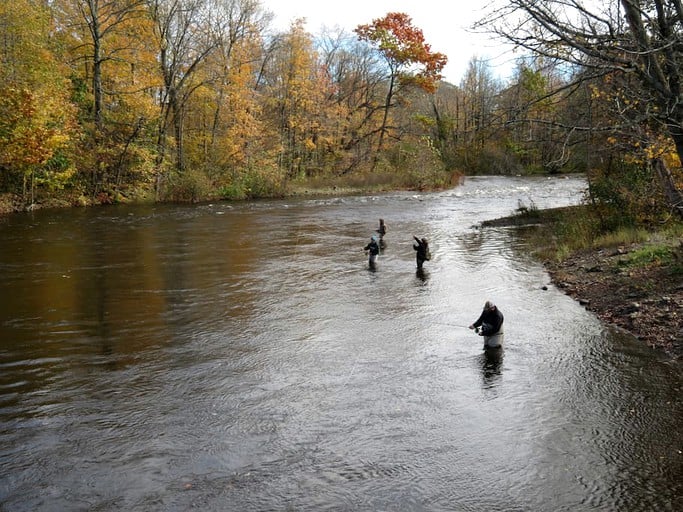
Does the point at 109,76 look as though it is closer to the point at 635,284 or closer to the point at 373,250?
the point at 373,250

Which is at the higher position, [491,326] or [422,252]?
[422,252]

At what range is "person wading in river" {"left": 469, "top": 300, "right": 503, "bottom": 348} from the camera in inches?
378

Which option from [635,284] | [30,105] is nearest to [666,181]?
[635,284]

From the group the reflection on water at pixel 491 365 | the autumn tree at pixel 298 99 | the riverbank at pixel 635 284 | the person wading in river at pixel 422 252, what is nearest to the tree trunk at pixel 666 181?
the riverbank at pixel 635 284

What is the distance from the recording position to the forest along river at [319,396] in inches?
231

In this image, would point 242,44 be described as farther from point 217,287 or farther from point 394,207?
point 217,287

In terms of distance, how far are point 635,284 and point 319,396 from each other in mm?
8317

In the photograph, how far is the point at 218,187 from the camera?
39719 mm

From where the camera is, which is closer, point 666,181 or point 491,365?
point 491,365

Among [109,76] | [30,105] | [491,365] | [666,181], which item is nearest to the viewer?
[491,365]

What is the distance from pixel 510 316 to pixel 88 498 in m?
8.91

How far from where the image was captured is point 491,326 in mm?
9602

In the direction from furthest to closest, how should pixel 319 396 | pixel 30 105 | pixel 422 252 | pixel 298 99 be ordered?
pixel 298 99 < pixel 30 105 < pixel 422 252 < pixel 319 396

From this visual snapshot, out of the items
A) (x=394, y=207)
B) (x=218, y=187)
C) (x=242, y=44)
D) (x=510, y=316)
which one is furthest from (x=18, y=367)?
(x=242, y=44)
